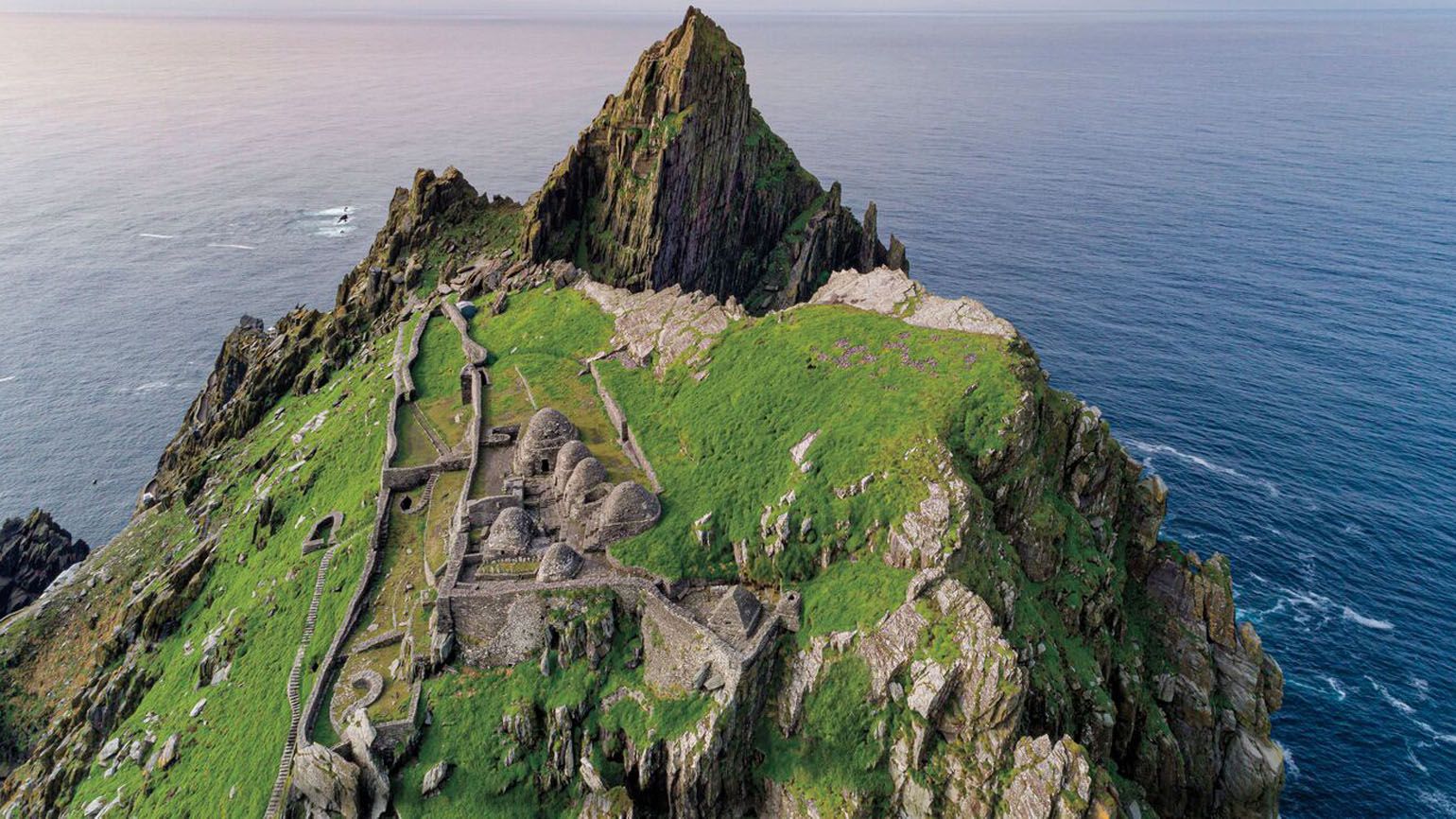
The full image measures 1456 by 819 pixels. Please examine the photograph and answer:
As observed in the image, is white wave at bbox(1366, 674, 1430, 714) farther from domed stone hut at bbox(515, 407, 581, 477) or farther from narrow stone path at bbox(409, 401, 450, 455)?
narrow stone path at bbox(409, 401, 450, 455)

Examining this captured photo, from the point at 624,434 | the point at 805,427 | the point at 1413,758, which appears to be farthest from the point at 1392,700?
the point at 624,434

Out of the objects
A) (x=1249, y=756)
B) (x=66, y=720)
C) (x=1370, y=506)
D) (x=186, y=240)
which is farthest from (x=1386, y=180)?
(x=186, y=240)

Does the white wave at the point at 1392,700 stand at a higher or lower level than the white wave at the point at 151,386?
higher

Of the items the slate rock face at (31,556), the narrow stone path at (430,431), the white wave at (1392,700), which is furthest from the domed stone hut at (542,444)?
the white wave at (1392,700)

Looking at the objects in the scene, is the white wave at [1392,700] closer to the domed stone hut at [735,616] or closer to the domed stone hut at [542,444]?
the domed stone hut at [735,616]

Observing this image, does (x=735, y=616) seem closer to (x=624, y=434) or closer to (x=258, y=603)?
(x=624, y=434)

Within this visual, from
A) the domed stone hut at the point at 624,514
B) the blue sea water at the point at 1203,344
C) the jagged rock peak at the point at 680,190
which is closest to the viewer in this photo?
the domed stone hut at the point at 624,514
